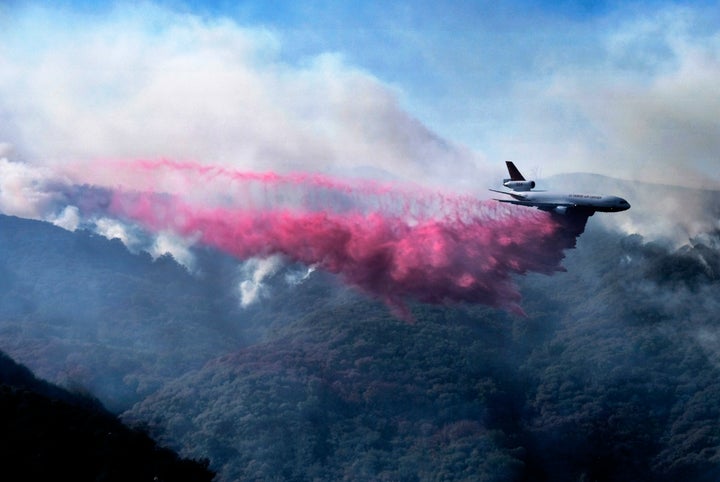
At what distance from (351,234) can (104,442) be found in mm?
42726

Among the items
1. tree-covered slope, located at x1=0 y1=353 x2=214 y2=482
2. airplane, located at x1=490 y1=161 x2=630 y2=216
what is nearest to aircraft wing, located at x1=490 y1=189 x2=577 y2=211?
airplane, located at x1=490 y1=161 x2=630 y2=216

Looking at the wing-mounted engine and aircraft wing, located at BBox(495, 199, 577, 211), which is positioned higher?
the wing-mounted engine

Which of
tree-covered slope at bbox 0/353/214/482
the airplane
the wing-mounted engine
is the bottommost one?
tree-covered slope at bbox 0/353/214/482

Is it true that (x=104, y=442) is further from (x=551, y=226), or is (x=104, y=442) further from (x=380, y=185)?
(x=551, y=226)

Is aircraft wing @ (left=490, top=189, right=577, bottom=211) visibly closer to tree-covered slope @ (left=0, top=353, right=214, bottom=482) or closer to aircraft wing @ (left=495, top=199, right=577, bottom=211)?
aircraft wing @ (left=495, top=199, right=577, bottom=211)

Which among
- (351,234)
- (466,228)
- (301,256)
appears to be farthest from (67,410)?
(466,228)

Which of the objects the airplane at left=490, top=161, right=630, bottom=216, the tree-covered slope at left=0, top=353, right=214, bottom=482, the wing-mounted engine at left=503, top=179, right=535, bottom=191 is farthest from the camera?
the wing-mounted engine at left=503, top=179, right=535, bottom=191

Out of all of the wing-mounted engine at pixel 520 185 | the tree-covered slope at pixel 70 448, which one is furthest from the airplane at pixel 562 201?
the tree-covered slope at pixel 70 448

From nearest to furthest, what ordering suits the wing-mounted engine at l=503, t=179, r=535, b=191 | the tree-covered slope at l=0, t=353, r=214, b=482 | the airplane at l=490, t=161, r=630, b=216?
the tree-covered slope at l=0, t=353, r=214, b=482
the airplane at l=490, t=161, r=630, b=216
the wing-mounted engine at l=503, t=179, r=535, b=191

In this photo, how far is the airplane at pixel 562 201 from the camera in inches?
3548

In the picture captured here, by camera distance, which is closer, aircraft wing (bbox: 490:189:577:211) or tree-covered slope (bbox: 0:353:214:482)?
tree-covered slope (bbox: 0:353:214:482)

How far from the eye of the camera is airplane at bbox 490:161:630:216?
3548 inches

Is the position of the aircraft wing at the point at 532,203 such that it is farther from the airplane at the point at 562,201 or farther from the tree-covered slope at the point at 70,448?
the tree-covered slope at the point at 70,448

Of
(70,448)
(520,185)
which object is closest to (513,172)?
(520,185)
